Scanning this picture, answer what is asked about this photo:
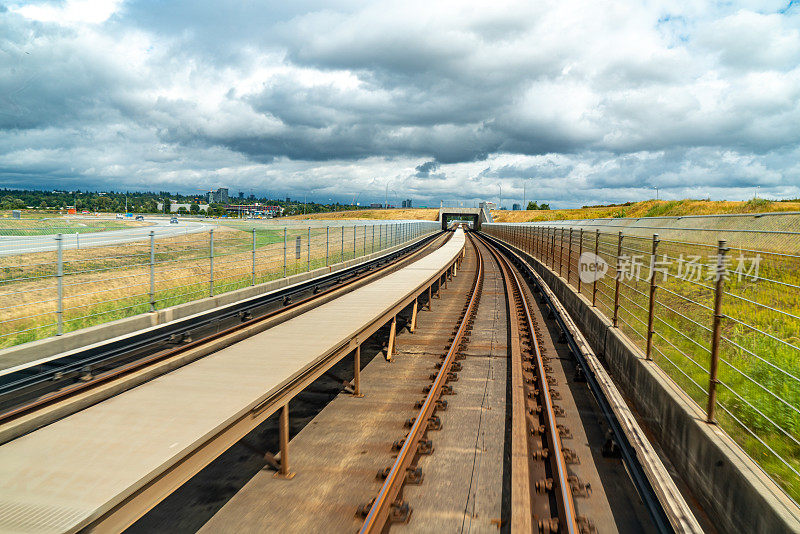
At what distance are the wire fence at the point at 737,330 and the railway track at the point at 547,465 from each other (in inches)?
43.6

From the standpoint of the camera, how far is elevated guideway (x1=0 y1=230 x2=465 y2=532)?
2.96m

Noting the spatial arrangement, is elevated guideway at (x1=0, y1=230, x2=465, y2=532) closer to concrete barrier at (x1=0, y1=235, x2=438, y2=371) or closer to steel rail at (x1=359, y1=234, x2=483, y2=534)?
steel rail at (x1=359, y1=234, x2=483, y2=534)

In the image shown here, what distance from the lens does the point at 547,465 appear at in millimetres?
5289

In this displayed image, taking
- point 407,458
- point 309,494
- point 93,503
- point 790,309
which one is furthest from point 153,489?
point 790,309

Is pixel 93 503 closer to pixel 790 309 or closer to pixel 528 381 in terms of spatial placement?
pixel 528 381

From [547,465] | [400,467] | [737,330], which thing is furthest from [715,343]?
[737,330]

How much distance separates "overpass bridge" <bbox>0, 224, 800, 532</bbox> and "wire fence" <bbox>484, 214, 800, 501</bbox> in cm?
62

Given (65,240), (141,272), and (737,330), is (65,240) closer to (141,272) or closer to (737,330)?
(737,330)

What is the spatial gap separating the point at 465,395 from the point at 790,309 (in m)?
5.29

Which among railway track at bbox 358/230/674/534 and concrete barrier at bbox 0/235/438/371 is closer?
railway track at bbox 358/230/674/534

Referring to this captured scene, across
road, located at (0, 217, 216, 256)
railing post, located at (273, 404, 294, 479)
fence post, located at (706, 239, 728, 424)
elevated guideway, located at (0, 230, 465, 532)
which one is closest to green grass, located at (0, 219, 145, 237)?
road, located at (0, 217, 216, 256)

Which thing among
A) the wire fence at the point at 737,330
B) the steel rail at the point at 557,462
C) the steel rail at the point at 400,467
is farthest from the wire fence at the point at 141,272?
the wire fence at the point at 737,330

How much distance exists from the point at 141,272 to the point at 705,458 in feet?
78.6

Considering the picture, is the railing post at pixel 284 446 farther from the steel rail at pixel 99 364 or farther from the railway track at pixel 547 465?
the steel rail at pixel 99 364
